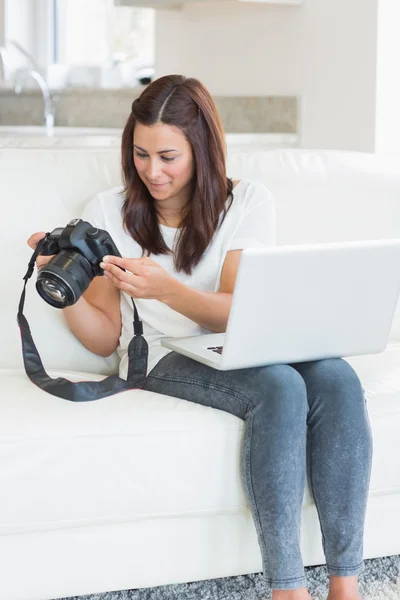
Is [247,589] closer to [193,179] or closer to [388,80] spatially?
[193,179]

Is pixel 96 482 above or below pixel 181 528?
above

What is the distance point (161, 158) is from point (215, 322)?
1.12 ft

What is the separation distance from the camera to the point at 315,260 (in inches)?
64.9

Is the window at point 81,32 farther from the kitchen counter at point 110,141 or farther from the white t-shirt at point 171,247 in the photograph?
the white t-shirt at point 171,247

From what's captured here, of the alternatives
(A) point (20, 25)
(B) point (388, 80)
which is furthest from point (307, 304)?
(A) point (20, 25)

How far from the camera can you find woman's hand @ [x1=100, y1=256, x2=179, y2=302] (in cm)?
171

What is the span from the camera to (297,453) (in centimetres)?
167

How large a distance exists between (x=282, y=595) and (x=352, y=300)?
52 centimetres

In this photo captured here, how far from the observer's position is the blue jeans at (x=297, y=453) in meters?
1.65

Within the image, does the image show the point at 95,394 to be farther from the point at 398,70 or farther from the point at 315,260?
the point at 398,70

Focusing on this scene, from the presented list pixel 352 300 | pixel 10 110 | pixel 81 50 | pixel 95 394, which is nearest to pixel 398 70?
pixel 352 300

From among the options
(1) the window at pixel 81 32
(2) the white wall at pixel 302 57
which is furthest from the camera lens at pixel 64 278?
(1) the window at pixel 81 32

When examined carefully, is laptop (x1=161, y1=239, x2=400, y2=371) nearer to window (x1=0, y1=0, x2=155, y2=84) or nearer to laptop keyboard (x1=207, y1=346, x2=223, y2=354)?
laptop keyboard (x1=207, y1=346, x2=223, y2=354)

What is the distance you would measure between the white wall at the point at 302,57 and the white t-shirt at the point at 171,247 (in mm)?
1106
